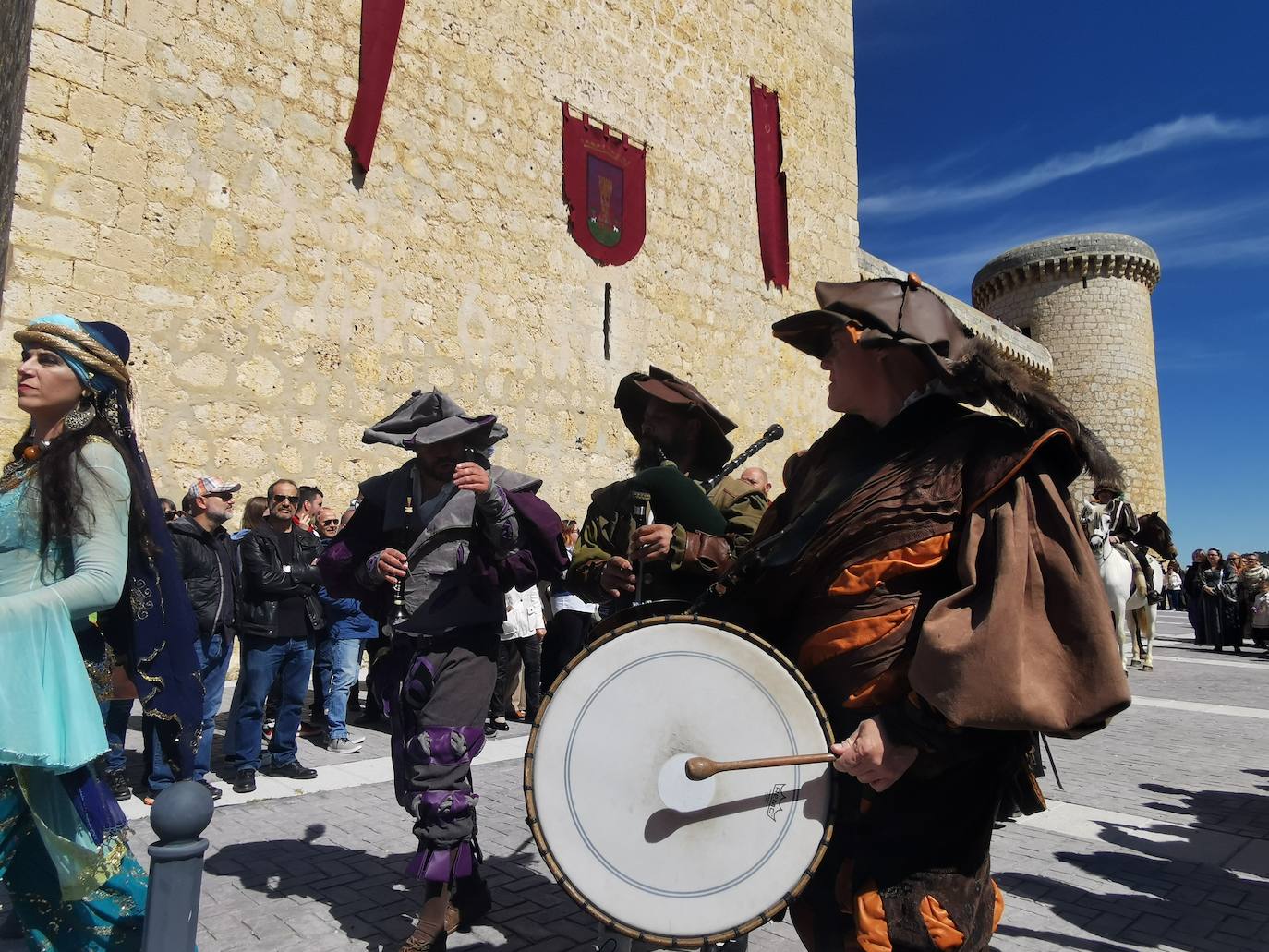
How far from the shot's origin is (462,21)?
9961mm

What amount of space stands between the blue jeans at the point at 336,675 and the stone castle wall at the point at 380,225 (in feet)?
9.18

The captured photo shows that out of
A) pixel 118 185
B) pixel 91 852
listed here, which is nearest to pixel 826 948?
pixel 91 852

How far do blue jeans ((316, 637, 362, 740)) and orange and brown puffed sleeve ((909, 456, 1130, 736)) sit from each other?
509 centimetres

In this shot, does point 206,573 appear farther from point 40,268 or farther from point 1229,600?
point 1229,600

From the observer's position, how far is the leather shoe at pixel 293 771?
16.1 feet

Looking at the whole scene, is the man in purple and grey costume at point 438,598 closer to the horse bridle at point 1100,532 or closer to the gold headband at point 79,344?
the gold headband at point 79,344

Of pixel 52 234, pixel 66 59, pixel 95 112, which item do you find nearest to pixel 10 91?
pixel 66 59

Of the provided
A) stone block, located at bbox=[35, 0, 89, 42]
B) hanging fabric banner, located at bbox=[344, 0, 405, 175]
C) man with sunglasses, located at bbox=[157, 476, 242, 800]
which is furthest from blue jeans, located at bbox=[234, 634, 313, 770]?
hanging fabric banner, located at bbox=[344, 0, 405, 175]

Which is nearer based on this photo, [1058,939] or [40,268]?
[1058,939]

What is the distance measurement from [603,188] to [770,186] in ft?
12.7

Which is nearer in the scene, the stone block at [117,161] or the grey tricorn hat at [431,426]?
the grey tricorn hat at [431,426]

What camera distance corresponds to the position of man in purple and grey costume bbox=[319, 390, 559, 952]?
283 centimetres

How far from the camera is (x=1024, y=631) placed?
4.67 feet

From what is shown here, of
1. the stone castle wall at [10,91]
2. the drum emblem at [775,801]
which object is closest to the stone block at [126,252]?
the stone castle wall at [10,91]
